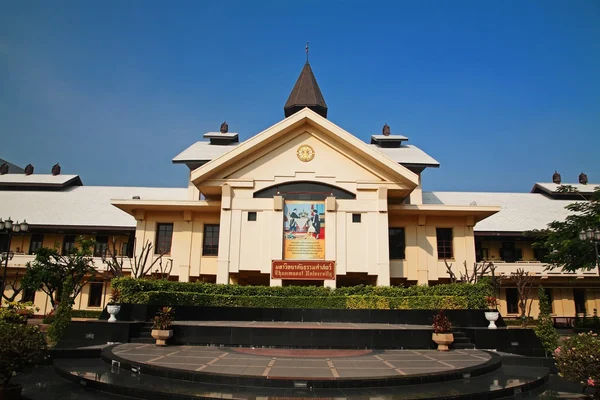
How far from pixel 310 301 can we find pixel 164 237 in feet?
38.3

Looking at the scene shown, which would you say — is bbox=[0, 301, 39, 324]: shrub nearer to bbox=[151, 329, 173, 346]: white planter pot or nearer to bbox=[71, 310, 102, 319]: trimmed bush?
bbox=[151, 329, 173, 346]: white planter pot

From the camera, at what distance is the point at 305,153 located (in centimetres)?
2564

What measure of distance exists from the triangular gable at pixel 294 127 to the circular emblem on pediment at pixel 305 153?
1.23 metres

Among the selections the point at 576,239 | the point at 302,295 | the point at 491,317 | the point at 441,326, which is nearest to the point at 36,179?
the point at 302,295

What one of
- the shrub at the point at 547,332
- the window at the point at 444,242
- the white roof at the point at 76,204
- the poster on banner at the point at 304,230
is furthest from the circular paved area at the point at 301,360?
the white roof at the point at 76,204

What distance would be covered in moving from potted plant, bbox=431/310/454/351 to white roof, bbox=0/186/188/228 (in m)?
23.2

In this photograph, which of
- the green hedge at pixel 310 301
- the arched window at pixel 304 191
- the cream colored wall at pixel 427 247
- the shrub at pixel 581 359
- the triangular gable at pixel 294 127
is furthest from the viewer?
the cream colored wall at pixel 427 247

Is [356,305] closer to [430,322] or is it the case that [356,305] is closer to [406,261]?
[430,322]

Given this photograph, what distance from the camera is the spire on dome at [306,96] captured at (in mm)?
33375

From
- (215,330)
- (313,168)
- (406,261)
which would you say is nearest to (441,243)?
(406,261)

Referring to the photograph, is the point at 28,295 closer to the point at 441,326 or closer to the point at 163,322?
the point at 163,322

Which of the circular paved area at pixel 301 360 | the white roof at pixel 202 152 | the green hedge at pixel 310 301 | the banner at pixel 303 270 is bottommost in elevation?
the circular paved area at pixel 301 360

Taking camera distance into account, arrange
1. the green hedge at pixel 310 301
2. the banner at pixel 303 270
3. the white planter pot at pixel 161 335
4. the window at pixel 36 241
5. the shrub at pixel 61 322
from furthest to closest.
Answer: the window at pixel 36 241
the banner at pixel 303 270
the green hedge at pixel 310 301
the shrub at pixel 61 322
the white planter pot at pixel 161 335

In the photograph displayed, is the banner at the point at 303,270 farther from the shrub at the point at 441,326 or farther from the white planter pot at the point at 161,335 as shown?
the white planter pot at the point at 161,335
